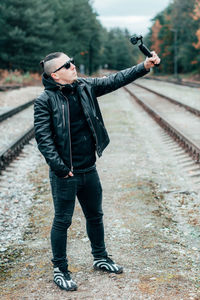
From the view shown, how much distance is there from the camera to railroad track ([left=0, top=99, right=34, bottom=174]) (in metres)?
9.35

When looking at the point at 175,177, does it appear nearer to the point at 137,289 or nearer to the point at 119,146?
the point at 119,146

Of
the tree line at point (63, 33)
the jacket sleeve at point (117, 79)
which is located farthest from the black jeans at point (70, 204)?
the tree line at point (63, 33)

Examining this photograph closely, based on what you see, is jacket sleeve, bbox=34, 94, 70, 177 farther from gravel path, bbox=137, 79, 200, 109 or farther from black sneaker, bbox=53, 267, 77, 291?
gravel path, bbox=137, 79, 200, 109

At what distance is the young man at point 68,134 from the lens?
350 cm

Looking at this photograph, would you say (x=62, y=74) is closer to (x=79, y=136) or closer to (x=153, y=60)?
(x=79, y=136)

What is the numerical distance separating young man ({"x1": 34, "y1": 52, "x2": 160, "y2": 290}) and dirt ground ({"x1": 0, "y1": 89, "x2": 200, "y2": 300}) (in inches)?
13.8

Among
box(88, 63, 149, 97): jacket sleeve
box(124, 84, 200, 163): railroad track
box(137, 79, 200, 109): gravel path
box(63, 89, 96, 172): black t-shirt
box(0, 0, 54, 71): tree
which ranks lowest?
box(137, 79, 200, 109): gravel path

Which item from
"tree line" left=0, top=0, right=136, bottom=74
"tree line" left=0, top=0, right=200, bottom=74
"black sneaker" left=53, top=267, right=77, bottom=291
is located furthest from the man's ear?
"tree line" left=0, top=0, right=136, bottom=74

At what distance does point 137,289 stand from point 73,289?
0.56m

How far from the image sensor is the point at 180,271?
13.5 ft

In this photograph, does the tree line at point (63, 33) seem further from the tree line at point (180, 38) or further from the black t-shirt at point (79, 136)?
the black t-shirt at point (79, 136)

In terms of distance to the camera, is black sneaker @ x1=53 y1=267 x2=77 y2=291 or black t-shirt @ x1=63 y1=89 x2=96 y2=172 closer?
black t-shirt @ x1=63 y1=89 x2=96 y2=172

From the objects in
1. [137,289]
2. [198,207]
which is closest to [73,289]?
[137,289]

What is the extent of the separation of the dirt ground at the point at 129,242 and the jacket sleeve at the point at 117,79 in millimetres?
1743
